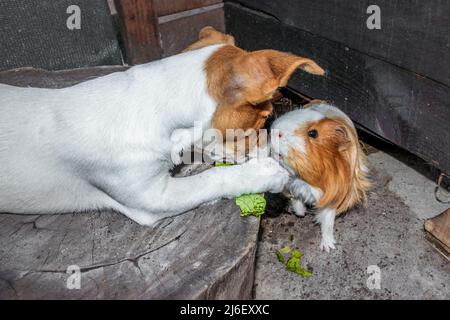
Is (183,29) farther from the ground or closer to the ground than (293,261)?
farther from the ground

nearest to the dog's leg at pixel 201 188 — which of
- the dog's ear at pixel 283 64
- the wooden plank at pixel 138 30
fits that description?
the dog's ear at pixel 283 64

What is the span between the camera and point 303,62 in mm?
1972

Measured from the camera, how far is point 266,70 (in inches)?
79.2

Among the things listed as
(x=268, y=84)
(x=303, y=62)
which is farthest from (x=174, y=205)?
(x=303, y=62)

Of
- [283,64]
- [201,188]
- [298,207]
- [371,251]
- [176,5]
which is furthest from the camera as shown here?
[176,5]

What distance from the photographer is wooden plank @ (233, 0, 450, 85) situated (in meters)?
2.79

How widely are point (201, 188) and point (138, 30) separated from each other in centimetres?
247

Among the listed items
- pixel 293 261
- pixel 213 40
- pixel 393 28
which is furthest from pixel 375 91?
pixel 213 40

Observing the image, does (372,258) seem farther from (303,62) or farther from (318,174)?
(303,62)

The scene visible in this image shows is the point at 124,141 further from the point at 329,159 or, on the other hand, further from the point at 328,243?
the point at 328,243

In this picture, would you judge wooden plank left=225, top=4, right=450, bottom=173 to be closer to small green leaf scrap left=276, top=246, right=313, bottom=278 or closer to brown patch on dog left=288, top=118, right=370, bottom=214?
brown patch on dog left=288, top=118, right=370, bottom=214

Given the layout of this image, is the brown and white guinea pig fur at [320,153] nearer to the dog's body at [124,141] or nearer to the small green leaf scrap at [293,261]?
the dog's body at [124,141]

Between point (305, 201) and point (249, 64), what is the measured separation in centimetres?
151

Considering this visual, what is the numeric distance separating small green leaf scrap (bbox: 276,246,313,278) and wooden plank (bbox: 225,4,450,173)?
1.21 metres
